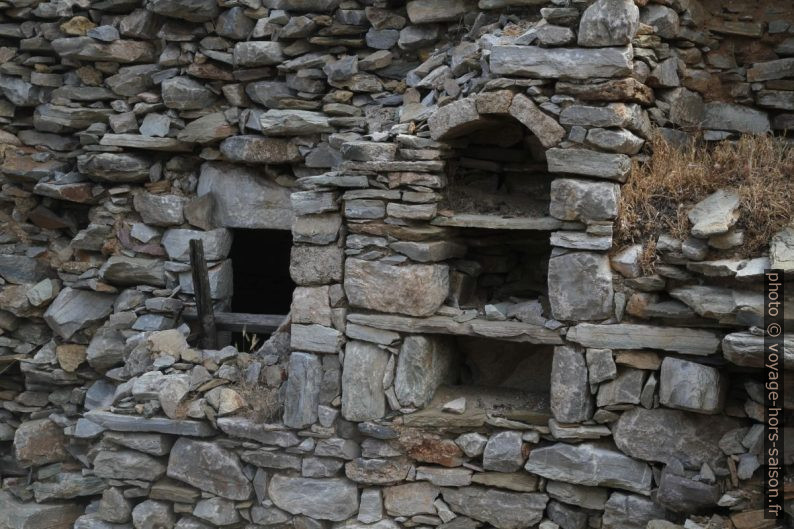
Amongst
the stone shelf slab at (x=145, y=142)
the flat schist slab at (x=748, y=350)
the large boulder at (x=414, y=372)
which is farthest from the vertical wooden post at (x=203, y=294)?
the flat schist slab at (x=748, y=350)

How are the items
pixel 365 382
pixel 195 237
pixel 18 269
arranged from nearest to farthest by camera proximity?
pixel 365 382, pixel 195 237, pixel 18 269

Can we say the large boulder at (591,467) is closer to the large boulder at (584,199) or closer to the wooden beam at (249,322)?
the large boulder at (584,199)

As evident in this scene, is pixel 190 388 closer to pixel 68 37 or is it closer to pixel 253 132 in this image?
pixel 253 132

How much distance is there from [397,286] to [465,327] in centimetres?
52

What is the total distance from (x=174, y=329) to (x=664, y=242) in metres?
4.28

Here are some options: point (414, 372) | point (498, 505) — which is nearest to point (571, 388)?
point (498, 505)

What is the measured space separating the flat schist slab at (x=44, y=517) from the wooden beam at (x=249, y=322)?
83.0 inches

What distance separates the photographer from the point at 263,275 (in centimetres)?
994

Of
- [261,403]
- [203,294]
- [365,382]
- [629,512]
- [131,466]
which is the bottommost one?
[131,466]

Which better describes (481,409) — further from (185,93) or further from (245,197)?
(185,93)

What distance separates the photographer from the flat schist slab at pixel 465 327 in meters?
5.64

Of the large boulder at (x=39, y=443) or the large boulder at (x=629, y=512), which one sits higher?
the large boulder at (x=629, y=512)

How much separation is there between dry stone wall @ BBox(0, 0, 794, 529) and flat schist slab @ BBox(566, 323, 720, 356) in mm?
13

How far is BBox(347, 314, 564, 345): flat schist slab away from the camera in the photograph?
5.64m
